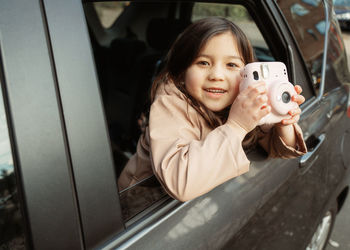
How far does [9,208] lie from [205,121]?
0.65 metres

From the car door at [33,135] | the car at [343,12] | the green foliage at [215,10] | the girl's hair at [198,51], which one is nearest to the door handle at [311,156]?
the girl's hair at [198,51]

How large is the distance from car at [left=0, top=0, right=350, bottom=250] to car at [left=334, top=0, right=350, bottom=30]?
26.7 feet

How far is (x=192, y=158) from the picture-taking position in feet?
2.79

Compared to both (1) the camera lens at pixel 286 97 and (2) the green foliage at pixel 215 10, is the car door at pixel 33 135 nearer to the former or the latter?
(1) the camera lens at pixel 286 97

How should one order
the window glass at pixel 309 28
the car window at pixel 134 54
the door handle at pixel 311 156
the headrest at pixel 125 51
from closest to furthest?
the door handle at pixel 311 156, the window glass at pixel 309 28, the car window at pixel 134 54, the headrest at pixel 125 51

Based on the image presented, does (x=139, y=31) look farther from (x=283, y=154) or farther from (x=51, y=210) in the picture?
(x=51, y=210)

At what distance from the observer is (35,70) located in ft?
2.14

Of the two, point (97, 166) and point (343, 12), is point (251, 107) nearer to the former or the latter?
A: point (97, 166)

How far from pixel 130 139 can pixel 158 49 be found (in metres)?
0.90

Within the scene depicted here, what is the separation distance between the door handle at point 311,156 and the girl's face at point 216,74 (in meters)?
0.49

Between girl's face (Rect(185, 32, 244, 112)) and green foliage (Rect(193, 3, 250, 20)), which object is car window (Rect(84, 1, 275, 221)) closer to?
green foliage (Rect(193, 3, 250, 20))

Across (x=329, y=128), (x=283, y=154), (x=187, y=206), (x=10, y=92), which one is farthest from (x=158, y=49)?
(x=10, y=92)

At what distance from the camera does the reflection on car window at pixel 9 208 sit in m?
0.65

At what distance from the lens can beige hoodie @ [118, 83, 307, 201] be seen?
0.84 m
